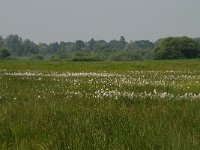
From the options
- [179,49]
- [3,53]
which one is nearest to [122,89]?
[179,49]

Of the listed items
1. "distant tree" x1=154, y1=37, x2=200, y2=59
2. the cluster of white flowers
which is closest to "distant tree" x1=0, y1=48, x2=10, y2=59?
"distant tree" x1=154, y1=37, x2=200, y2=59

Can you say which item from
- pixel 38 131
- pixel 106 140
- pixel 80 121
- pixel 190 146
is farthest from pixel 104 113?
pixel 190 146

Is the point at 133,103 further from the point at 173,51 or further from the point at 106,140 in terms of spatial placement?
the point at 173,51

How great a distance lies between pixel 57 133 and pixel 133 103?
16.3 feet

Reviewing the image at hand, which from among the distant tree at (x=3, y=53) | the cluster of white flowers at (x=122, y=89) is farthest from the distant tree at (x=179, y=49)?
the cluster of white flowers at (x=122, y=89)

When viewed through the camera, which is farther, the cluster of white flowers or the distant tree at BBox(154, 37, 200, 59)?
the distant tree at BBox(154, 37, 200, 59)

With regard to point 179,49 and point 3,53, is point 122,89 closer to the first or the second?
point 179,49

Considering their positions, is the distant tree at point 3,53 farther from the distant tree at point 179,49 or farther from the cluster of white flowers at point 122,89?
the cluster of white flowers at point 122,89

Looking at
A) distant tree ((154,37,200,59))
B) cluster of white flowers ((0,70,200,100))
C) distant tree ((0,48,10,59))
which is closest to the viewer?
cluster of white flowers ((0,70,200,100))

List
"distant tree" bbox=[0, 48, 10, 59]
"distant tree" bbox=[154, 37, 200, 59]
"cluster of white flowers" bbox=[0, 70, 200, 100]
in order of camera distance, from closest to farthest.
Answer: "cluster of white flowers" bbox=[0, 70, 200, 100] → "distant tree" bbox=[154, 37, 200, 59] → "distant tree" bbox=[0, 48, 10, 59]

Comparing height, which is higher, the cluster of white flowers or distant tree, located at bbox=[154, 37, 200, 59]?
distant tree, located at bbox=[154, 37, 200, 59]

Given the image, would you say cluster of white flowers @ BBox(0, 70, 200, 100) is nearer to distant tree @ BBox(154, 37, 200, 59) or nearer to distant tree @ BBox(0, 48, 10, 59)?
distant tree @ BBox(154, 37, 200, 59)

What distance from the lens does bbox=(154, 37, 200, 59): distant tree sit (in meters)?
92.6

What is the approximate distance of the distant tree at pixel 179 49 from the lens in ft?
304
